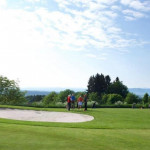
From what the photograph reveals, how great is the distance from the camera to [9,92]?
2147 inches

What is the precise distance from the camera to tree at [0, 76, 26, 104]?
52506 millimetres

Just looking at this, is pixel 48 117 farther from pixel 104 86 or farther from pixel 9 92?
pixel 104 86

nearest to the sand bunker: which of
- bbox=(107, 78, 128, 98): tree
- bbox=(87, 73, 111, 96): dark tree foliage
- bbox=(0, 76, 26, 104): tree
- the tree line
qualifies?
bbox=(0, 76, 26, 104): tree

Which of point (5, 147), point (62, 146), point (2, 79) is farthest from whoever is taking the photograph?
point (2, 79)

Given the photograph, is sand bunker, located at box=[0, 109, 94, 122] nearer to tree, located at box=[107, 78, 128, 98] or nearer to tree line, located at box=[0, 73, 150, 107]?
tree line, located at box=[0, 73, 150, 107]

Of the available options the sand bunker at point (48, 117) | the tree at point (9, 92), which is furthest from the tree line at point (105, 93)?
the sand bunker at point (48, 117)

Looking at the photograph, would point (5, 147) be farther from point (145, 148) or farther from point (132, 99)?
point (132, 99)

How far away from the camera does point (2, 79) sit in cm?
5303

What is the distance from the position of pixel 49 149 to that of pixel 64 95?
462 ft

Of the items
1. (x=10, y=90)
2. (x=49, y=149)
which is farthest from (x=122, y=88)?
(x=49, y=149)

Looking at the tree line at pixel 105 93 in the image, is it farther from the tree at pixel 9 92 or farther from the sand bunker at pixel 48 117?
the sand bunker at pixel 48 117

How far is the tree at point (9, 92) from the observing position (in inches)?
2067

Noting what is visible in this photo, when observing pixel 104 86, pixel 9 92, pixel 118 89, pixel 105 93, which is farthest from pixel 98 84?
pixel 9 92

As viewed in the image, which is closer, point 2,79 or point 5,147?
point 5,147
